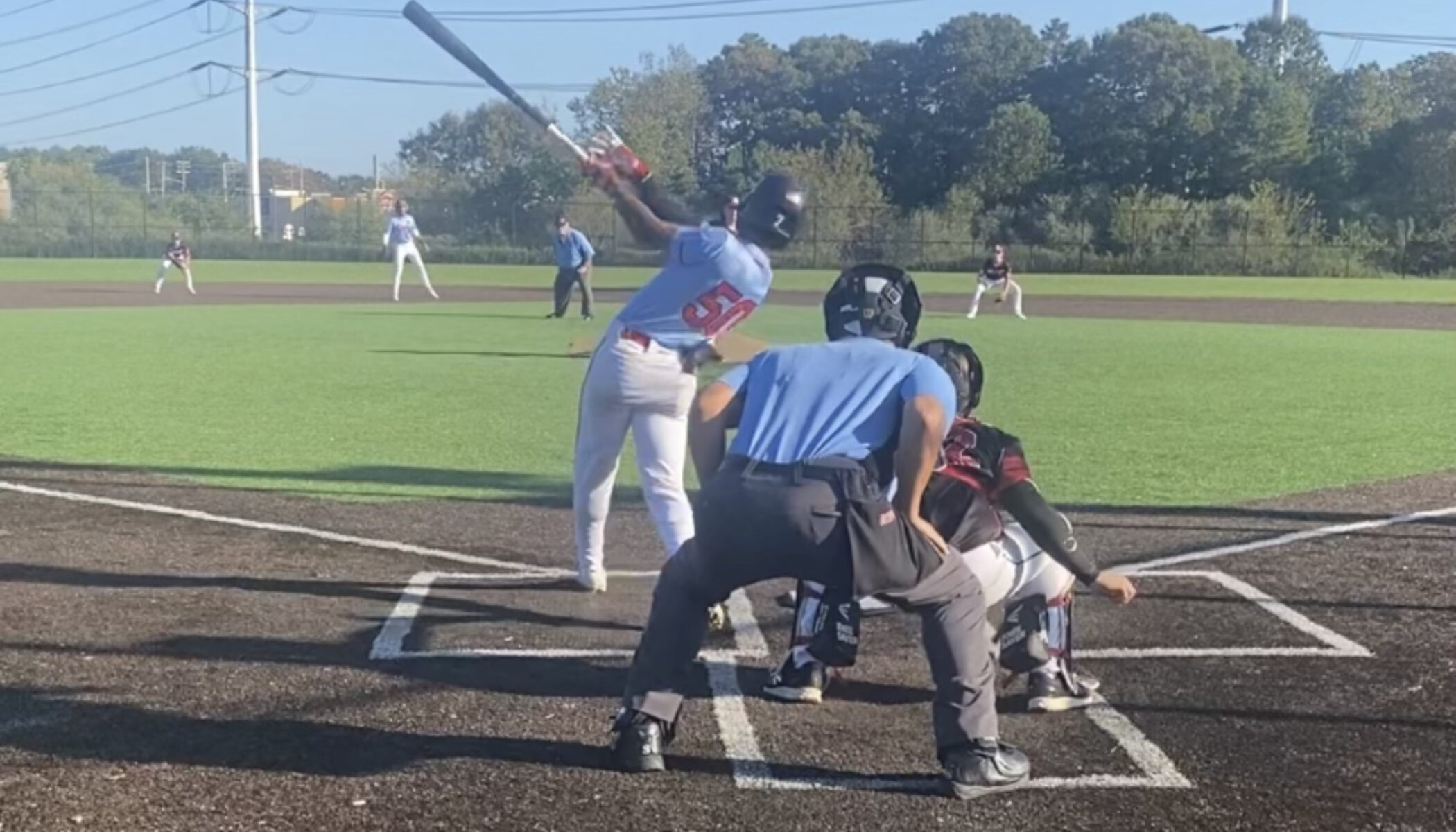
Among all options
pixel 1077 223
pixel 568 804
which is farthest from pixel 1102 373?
pixel 1077 223

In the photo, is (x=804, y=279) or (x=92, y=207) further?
(x=92, y=207)

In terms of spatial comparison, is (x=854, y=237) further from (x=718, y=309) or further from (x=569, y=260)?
(x=718, y=309)

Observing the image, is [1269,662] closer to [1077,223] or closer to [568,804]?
[568,804]

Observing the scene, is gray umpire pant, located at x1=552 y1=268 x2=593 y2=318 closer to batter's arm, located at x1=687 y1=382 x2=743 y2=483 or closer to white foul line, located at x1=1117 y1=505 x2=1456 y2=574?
white foul line, located at x1=1117 y1=505 x2=1456 y2=574

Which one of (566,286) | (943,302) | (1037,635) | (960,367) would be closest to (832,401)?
(960,367)

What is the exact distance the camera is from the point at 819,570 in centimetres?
457

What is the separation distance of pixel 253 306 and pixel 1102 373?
21036mm

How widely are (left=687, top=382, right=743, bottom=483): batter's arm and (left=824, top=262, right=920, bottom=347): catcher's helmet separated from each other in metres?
0.44

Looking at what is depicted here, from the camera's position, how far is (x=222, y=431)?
534 inches

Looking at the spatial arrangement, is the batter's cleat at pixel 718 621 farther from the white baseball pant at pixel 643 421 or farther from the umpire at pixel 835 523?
the umpire at pixel 835 523

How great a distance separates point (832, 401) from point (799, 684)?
148 centimetres

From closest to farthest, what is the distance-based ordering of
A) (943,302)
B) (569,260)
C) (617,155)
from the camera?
1. (617,155)
2. (569,260)
3. (943,302)

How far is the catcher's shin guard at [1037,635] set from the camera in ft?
18.3

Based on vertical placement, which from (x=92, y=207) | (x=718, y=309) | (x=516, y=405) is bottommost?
(x=516, y=405)
